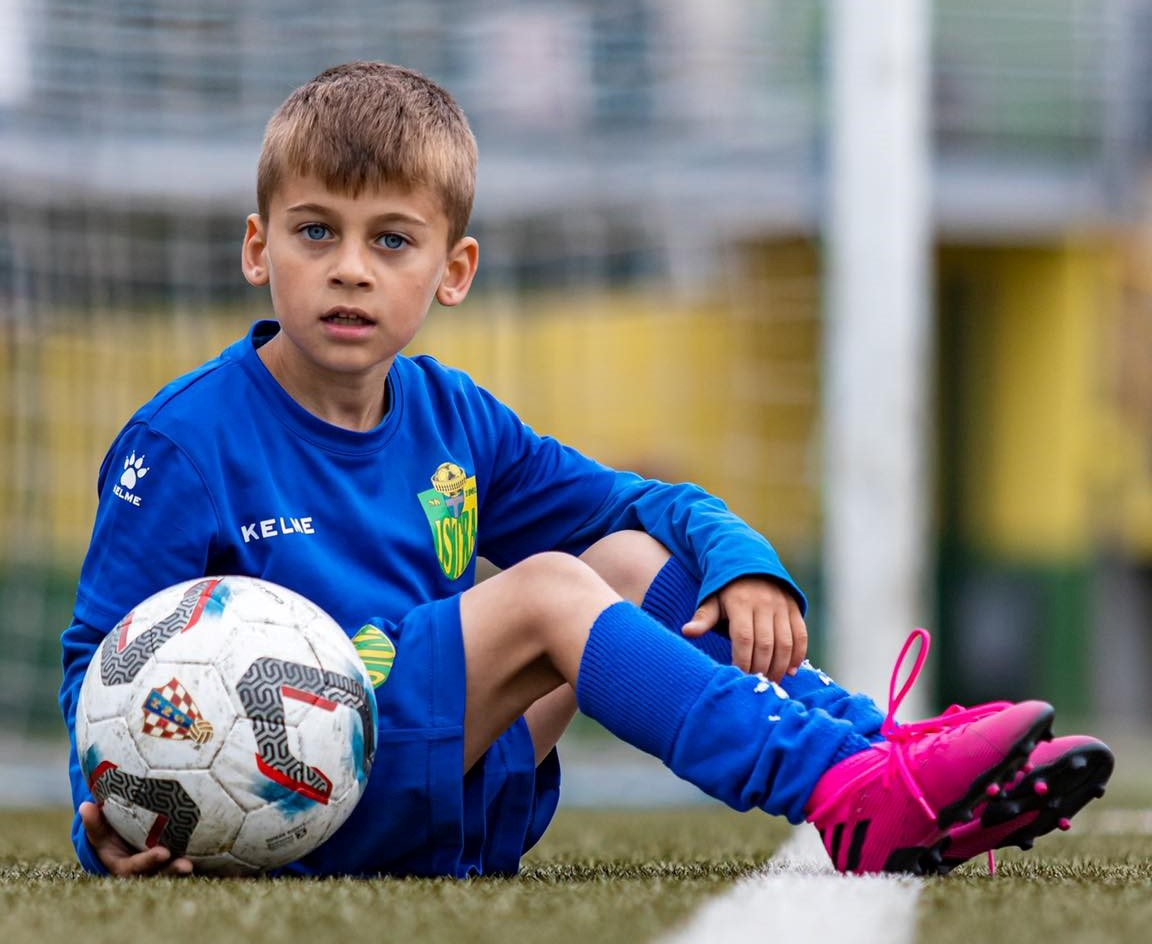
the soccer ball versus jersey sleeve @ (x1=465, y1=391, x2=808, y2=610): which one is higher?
jersey sleeve @ (x1=465, y1=391, x2=808, y2=610)

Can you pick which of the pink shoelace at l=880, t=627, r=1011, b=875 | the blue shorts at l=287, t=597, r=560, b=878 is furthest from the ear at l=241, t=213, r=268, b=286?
the pink shoelace at l=880, t=627, r=1011, b=875

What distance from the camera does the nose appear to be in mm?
2404

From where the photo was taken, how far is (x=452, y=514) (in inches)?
102

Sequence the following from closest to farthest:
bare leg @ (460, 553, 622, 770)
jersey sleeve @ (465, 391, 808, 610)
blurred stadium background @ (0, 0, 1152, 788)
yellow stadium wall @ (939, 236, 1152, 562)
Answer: bare leg @ (460, 553, 622, 770)
jersey sleeve @ (465, 391, 808, 610)
blurred stadium background @ (0, 0, 1152, 788)
yellow stadium wall @ (939, 236, 1152, 562)

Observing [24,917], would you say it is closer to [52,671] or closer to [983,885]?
[983,885]

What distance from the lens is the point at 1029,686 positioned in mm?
10375

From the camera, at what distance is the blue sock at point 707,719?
6.99 ft

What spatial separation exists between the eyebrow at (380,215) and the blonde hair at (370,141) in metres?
0.03

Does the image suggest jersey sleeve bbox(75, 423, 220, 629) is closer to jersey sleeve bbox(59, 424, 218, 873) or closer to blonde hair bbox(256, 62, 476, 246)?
jersey sleeve bbox(59, 424, 218, 873)

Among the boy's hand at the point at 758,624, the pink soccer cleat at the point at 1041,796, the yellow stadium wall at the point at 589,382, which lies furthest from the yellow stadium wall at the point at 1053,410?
the pink soccer cleat at the point at 1041,796

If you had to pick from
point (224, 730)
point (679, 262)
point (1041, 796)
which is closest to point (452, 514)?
point (224, 730)

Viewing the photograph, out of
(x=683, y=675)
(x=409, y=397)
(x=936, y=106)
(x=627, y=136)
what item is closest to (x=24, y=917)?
(x=683, y=675)

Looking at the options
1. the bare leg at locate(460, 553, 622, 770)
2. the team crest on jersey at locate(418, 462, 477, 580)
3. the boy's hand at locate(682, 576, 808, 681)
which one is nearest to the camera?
the bare leg at locate(460, 553, 622, 770)

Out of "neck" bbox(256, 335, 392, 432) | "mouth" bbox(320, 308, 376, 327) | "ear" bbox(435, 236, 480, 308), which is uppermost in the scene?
"ear" bbox(435, 236, 480, 308)
